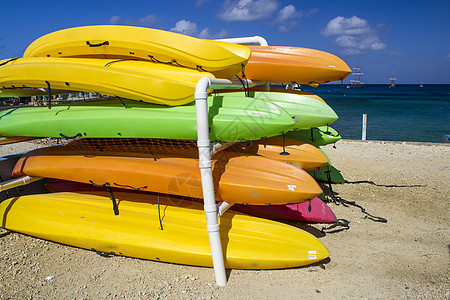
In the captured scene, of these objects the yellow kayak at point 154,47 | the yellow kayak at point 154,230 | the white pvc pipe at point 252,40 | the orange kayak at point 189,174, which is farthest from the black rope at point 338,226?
the white pvc pipe at point 252,40

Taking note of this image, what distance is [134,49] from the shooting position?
337 centimetres

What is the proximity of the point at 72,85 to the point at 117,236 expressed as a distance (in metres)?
1.64

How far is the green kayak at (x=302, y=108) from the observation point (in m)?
4.09

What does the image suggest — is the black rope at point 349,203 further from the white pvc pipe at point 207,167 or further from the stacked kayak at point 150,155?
the white pvc pipe at point 207,167

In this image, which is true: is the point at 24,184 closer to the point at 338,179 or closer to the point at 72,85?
the point at 72,85

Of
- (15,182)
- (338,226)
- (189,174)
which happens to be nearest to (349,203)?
(338,226)

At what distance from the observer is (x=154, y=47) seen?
3314mm

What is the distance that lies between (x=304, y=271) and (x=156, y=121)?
6.66ft

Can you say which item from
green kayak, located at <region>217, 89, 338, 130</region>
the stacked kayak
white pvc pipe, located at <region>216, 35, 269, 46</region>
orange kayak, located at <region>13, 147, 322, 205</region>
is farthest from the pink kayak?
white pvc pipe, located at <region>216, 35, 269, 46</region>

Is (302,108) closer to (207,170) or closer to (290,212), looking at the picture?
(290,212)

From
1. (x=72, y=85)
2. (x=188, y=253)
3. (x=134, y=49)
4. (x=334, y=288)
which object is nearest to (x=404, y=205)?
(x=334, y=288)

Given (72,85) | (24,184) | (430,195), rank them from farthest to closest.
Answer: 1. (430,195)
2. (24,184)
3. (72,85)

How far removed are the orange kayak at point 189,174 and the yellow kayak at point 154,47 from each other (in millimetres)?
998

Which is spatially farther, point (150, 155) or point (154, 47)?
point (150, 155)
